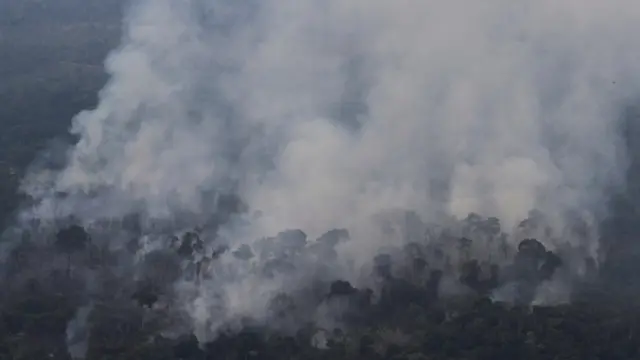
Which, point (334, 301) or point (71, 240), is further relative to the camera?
point (71, 240)

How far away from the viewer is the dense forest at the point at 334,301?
58094 mm

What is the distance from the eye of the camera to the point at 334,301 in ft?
212

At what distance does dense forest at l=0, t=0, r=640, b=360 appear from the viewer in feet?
191

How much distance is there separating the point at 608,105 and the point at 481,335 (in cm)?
4398

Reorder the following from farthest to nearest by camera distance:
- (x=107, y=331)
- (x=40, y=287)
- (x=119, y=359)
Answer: (x=40, y=287) < (x=107, y=331) < (x=119, y=359)

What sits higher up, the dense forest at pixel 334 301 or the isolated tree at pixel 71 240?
the isolated tree at pixel 71 240

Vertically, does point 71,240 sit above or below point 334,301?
above

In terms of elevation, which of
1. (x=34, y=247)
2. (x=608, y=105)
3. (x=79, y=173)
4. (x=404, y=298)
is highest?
(x=608, y=105)

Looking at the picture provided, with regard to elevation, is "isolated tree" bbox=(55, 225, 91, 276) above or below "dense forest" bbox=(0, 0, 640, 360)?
above

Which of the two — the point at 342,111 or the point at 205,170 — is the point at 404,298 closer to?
the point at 205,170

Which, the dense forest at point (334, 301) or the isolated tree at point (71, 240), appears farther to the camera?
the isolated tree at point (71, 240)

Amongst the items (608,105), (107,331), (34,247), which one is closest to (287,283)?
(107,331)

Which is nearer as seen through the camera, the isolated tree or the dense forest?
the dense forest

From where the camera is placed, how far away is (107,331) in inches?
2352
